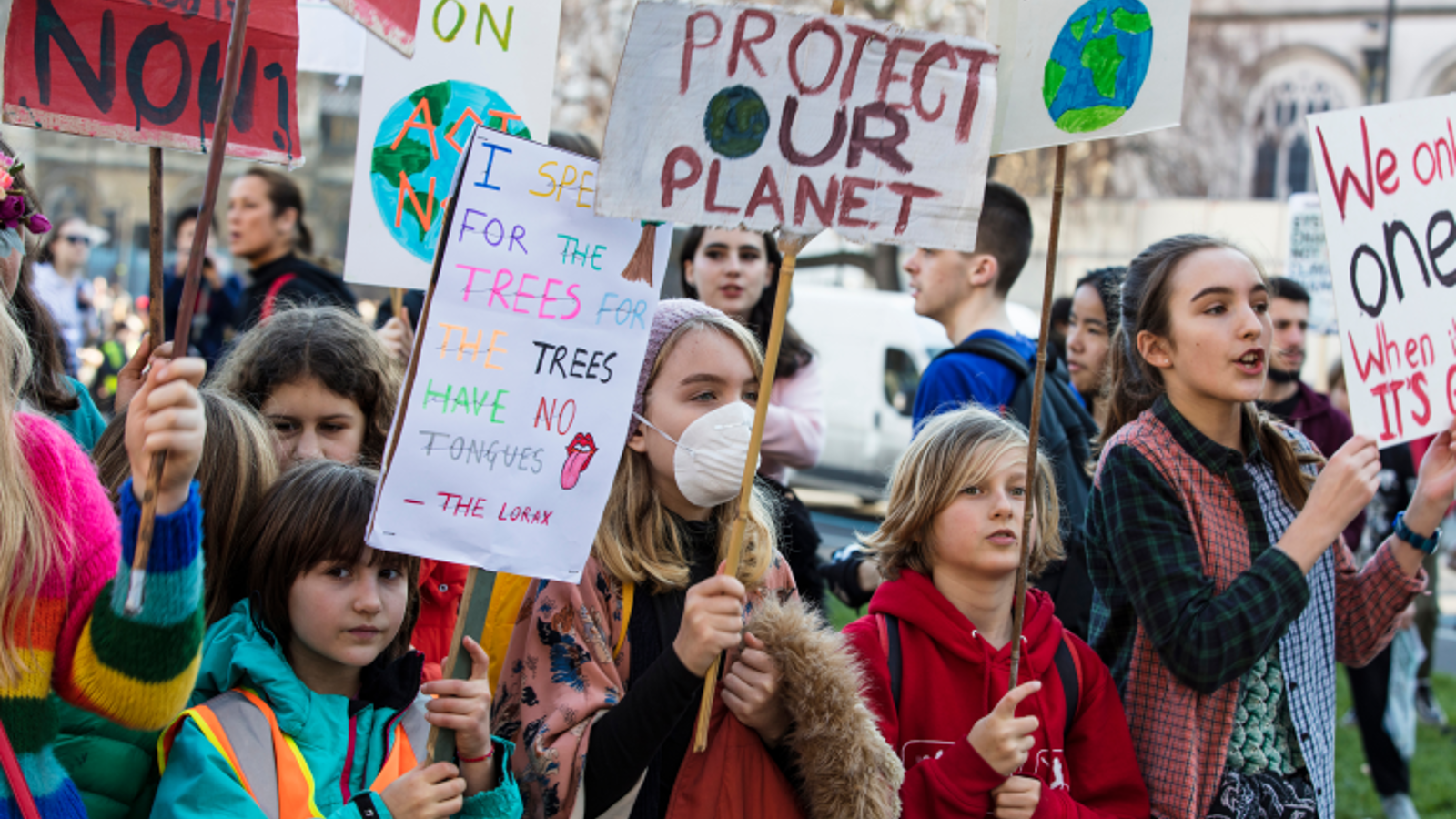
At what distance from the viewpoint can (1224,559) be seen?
99.6 inches

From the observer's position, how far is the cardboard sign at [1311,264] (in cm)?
739

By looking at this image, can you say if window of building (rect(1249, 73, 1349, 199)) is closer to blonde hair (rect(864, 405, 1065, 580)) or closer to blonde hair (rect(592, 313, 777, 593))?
blonde hair (rect(864, 405, 1065, 580))

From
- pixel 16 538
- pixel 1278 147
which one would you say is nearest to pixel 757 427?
pixel 16 538

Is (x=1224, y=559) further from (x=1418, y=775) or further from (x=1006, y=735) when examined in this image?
(x=1418, y=775)

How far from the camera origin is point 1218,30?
30.8m

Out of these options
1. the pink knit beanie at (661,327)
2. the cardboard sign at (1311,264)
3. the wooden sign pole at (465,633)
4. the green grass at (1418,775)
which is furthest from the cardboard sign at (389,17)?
the cardboard sign at (1311,264)

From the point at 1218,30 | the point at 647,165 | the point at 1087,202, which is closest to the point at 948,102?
the point at 647,165

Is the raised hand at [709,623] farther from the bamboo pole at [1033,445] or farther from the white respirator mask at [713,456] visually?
the bamboo pole at [1033,445]

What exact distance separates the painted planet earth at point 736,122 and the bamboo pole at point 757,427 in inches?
6.7

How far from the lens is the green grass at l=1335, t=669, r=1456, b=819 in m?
5.57

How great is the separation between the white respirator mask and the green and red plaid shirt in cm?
78

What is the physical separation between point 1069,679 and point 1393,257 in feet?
3.75

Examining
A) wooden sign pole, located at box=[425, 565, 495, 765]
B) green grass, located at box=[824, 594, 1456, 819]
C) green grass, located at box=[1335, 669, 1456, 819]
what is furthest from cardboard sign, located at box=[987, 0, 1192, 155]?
green grass, located at box=[1335, 669, 1456, 819]

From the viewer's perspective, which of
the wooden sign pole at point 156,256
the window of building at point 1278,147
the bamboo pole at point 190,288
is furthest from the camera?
the window of building at point 1278,147
